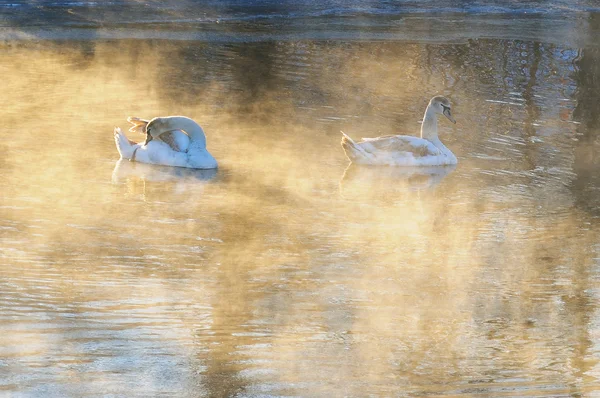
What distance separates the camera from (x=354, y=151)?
12.6 meters

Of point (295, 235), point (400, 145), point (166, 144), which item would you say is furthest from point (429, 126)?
point (295, 235)

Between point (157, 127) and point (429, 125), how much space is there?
3065 mm

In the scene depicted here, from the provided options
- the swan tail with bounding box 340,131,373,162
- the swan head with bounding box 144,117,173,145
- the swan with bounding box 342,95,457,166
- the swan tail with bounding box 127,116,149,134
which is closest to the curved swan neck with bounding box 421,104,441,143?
the swan with bounding box 342,95,457,166

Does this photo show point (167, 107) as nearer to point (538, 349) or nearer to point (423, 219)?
point (423, 219)

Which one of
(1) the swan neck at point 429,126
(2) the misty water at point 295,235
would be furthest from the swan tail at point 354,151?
(1) the swan neck at point 429,126

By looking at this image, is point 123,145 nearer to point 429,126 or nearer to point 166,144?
point 166,144

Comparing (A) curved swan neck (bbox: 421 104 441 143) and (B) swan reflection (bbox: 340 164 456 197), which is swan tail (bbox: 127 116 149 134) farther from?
(A) curved swan neck (bbox: 421 104 441 143)

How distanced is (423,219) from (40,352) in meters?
4.84

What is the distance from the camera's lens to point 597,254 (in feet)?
30.4

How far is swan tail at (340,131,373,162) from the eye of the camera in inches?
494

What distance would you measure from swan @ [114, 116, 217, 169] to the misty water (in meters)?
0.18

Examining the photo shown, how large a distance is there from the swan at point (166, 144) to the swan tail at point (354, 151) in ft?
Result: 4.84

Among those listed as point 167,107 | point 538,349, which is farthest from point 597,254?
point 167,107

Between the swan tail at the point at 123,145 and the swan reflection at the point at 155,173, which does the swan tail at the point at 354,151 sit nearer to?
the swan reflection at the point at 155,173
